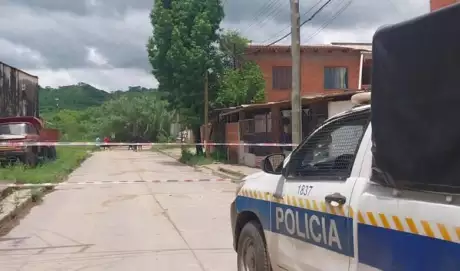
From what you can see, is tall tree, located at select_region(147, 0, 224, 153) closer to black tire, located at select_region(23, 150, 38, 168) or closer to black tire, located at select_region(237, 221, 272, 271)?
black tire, located at select_region(23, 150, 38, 168)

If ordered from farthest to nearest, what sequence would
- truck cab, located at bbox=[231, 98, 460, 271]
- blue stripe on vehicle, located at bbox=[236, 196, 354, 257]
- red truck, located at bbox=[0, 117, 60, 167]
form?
red truck, located at bbox=[0, 117, 60, 167], blue stripe on vehicle, located at bbox=[236, 196, 354, 257], truck cab, located at bbox=[231, 98, 460, 271]

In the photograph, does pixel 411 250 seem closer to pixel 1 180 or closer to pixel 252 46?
pixel 1 180

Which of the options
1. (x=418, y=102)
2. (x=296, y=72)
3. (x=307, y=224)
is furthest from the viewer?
(x=296, y=72)

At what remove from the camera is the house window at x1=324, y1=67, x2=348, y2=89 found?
40.1m

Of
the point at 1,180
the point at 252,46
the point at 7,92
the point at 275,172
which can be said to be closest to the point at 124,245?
the point at 275,172

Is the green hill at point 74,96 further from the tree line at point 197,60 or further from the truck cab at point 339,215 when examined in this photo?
the truck cab at point 339,215

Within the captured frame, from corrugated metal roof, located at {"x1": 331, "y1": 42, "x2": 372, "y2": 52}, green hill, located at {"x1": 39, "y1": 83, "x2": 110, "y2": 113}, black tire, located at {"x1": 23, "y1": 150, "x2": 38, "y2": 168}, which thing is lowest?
black tire, located at {"x1": 23, "y1": 150, "x2": 38, "y2": 168}

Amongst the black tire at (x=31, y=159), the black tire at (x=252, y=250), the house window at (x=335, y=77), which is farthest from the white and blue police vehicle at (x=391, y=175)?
the house window at (x=335, y=77)

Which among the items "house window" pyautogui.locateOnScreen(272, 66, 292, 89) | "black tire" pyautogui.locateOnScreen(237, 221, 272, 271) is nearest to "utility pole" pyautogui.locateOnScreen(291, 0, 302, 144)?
"black tire" pyautogui.locateOnScreen(237, 221, 272, 271)

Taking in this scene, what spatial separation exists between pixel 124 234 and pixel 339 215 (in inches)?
267

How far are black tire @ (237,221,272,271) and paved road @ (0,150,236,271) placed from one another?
1415mm

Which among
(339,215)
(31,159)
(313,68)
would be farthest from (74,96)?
(339,215)

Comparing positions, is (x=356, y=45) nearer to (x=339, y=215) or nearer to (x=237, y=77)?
(x=237, y=77)

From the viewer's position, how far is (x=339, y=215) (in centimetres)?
390
